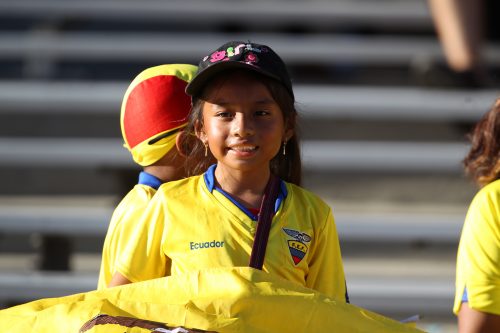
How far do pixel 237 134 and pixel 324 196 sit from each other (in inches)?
150

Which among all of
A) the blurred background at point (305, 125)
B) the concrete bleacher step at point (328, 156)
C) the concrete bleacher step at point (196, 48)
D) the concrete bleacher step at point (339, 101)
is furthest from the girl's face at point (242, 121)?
the concrete bleacher step at point (196, 48)

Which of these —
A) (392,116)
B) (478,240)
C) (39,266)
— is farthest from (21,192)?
(478,240)

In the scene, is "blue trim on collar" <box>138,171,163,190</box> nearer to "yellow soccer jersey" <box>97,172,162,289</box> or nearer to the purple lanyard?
"yellow soccer jersey" <box>97,172,162,289</box>

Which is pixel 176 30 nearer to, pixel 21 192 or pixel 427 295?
pixel 21 192

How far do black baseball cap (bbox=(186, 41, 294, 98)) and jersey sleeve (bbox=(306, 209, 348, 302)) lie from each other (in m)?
0.38

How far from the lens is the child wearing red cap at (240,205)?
246 cm

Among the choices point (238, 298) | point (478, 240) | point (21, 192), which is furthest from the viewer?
point (21, 192)

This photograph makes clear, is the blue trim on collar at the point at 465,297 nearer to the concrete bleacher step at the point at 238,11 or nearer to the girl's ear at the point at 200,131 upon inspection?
the girl's ear at the point at 200,131

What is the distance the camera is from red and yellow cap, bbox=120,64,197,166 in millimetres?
2986

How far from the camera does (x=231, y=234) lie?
2463mm

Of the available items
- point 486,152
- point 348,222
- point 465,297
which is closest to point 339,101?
point 348,222

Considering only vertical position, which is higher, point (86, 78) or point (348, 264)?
point (86, 78)

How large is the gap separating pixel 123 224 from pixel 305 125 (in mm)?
3646

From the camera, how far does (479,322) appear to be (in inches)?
111
